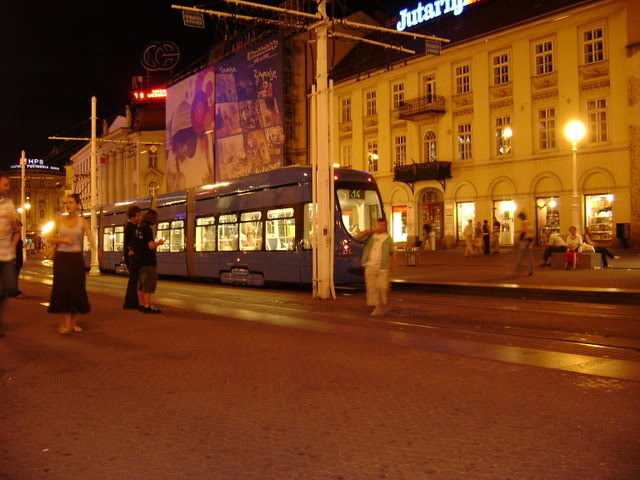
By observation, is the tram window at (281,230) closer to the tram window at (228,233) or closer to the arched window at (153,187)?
the tram window at (228,233)

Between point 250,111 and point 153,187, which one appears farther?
point 153,187

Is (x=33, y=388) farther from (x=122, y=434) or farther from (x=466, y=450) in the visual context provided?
(x=466, y=450)

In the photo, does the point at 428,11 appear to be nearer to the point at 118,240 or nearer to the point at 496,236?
the point at 496,236

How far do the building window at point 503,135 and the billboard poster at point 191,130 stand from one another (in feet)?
84.4

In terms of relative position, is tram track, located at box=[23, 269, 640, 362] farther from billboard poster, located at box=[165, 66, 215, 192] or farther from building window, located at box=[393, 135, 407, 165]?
billboard poster, located at box=[165, 66, 215, 192]

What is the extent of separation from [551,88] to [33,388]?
3305cm

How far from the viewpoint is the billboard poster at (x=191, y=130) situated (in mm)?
56469

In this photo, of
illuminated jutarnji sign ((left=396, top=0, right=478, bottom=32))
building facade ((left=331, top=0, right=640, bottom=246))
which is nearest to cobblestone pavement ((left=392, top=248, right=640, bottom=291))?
building facade ((left=331, top=0, right=640, bottom=246))

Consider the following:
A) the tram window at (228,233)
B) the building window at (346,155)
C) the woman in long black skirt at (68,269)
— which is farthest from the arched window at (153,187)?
the woman in long black skirt at (68,269)

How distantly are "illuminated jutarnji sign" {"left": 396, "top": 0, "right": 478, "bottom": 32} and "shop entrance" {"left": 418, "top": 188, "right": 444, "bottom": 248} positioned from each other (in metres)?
9.87

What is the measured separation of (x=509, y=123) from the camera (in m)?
36.8

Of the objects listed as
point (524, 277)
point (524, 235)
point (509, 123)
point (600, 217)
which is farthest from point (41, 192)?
point (524, 235)

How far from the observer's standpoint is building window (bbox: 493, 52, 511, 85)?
36781 mm

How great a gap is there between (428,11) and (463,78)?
207 inches
